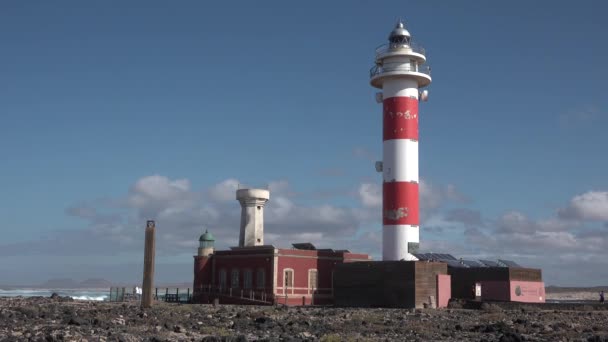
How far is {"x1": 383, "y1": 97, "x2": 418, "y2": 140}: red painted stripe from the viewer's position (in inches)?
1817

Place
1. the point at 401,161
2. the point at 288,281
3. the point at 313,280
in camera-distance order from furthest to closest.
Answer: the point at 313,280
the point at 288,281
the point at 401,161

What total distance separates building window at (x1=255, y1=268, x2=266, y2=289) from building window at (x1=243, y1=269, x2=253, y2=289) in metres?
0.71

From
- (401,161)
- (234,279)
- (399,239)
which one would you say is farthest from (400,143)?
(234,279)

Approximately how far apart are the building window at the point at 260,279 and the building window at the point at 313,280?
3.32 meters

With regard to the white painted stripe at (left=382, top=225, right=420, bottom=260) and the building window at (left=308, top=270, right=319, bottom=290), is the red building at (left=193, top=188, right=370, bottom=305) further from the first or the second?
the white painted stripe at (left=382, top=225, right=420, bottom=260)

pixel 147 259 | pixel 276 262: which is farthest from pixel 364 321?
pixel 276 262

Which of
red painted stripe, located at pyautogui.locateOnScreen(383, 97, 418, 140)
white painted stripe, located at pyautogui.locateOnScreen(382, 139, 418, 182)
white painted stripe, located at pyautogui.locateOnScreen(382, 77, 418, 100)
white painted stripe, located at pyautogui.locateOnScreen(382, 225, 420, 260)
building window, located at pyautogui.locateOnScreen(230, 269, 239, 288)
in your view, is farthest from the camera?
building window, located at pyautogui.locateOnScreen(230, 269, 239, 288)

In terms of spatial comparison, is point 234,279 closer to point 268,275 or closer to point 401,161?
point 268,275

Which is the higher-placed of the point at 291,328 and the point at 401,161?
the point at 401,161

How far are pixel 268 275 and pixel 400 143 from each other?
1302cm

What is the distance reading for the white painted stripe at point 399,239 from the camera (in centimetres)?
4503

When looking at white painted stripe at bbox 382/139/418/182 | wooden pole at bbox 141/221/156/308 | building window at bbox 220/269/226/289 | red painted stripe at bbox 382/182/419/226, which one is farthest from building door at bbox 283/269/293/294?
wooden pole at bbox 141/221/156/308

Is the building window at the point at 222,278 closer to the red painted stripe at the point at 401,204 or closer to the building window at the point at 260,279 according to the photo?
the building window at the point at 260,279

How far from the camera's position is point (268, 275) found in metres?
50.2
